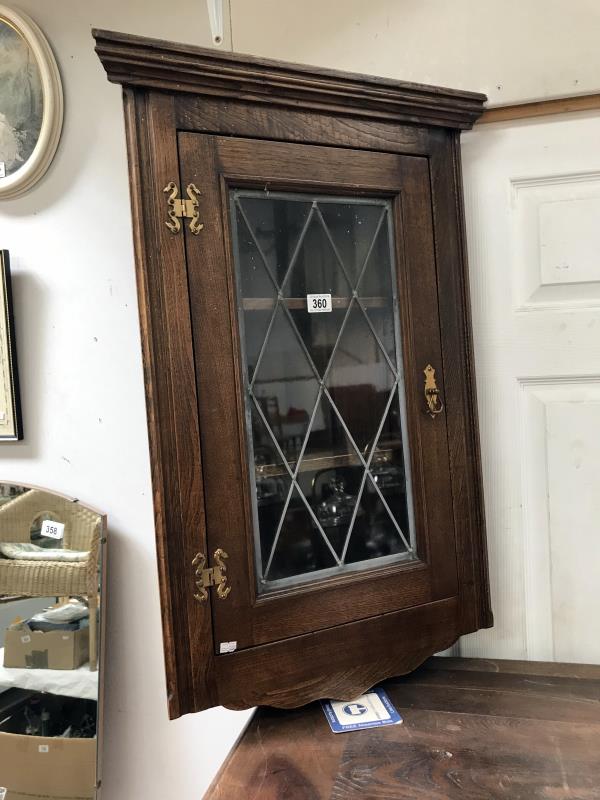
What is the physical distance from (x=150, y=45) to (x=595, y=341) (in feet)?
2.79

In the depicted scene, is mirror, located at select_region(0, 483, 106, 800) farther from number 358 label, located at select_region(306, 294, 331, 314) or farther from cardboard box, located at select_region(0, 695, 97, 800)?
number 358 label, located at select_region(306, 294, 331, 314)

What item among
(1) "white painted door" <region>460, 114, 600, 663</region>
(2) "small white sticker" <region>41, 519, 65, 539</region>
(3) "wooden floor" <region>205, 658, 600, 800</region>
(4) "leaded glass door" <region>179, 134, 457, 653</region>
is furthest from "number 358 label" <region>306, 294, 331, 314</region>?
(2) "small white sticker" <region>41, 519, 65, 539</region>

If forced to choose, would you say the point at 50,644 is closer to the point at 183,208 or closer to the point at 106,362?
the point at 106,362

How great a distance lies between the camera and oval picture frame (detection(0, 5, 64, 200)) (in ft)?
3.88

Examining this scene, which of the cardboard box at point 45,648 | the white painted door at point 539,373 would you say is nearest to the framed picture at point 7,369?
the cardboard box at point 45,648

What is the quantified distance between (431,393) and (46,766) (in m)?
1.08

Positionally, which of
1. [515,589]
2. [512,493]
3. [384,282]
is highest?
[384,282]

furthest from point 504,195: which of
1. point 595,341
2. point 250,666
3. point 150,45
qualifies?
point 250,666

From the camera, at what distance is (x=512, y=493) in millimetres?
1103

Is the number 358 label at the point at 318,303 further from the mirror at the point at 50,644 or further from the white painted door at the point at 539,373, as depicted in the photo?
the mirror at the point at 50,644

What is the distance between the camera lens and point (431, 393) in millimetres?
942

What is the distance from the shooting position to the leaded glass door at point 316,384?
807 millimetres

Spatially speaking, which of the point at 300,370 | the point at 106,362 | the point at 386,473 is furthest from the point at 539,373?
the point at 106,362

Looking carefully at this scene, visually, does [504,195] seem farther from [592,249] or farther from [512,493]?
[512,493]
